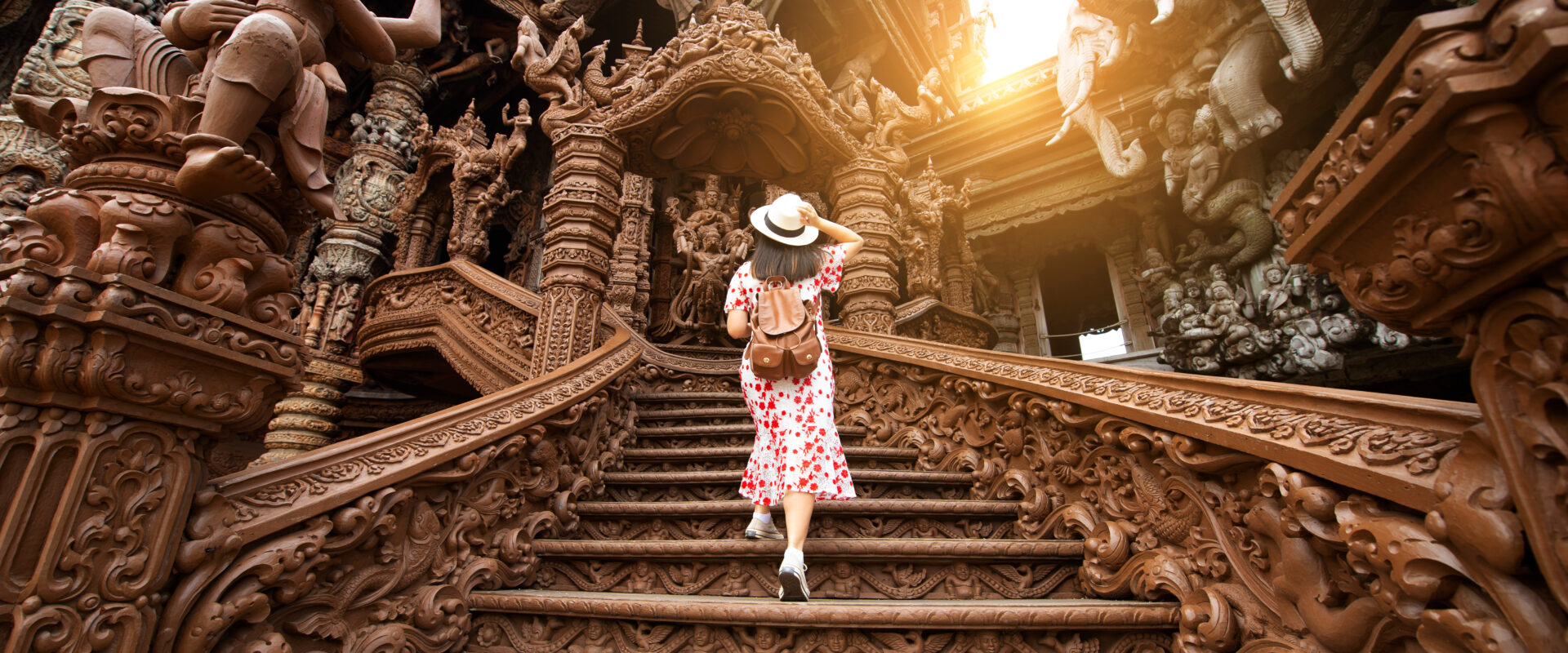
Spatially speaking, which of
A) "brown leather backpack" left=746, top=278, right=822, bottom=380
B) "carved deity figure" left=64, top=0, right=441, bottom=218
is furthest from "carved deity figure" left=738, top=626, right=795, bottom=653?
"carved deity figure" left=64, top=0, right=441, bottom=218

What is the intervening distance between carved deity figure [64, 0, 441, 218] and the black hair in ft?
5.51

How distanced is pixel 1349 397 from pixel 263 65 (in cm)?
314

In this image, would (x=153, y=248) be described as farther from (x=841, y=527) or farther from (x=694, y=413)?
(x=694, y=413)

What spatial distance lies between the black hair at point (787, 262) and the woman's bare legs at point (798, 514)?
1031 mm

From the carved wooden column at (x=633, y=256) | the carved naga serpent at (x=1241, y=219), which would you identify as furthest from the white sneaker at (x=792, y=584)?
the carved naga serpent at (x=1241, y=219)

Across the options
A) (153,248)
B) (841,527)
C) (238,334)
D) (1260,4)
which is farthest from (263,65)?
(1260,4)

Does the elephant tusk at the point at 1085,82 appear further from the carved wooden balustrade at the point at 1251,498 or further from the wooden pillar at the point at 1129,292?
the carved wooden balustrade at the point at 1251,498

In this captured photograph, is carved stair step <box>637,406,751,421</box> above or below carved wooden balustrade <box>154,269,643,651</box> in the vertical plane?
above

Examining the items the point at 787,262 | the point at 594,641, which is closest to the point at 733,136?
the point at 787,262

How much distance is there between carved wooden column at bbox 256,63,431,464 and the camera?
8422 millimetres

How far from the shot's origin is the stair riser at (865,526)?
2.77 m

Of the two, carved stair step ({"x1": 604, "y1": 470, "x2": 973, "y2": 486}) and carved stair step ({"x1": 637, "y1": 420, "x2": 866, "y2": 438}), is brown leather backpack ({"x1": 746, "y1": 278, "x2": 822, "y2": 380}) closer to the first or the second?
carved stair step ({"x1": 604, "y1": 470, "x2": 973, "y2": 486})

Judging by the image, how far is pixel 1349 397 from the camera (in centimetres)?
151

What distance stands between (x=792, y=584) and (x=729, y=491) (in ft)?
4.02
